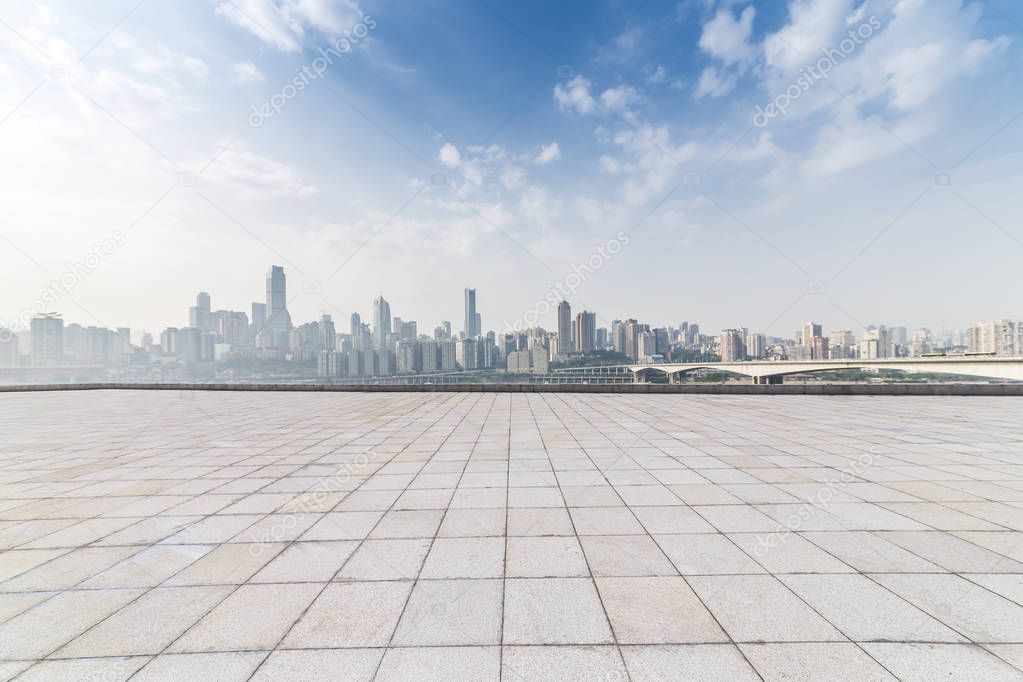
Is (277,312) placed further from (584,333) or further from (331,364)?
(584,333)

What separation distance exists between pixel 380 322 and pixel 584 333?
1164 inches

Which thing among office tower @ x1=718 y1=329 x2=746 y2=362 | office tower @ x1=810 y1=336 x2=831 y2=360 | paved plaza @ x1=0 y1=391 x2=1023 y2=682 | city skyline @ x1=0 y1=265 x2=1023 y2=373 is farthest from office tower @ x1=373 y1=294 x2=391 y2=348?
office tower @ x1=810 y1=336 x2=831 y2=360

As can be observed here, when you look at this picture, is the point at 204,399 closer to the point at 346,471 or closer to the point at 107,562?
the point at 346,471

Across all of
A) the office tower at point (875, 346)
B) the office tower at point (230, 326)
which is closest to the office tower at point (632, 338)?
the office tower at point (875, 346)

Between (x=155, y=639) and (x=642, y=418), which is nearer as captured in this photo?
(x=155, y=639)

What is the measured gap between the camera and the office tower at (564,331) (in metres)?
55.6

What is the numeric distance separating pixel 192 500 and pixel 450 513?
4.16 m

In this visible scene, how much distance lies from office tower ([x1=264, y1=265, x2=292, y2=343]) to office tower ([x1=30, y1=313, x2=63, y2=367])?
57.7 feet

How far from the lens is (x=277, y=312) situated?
3938 centimetres

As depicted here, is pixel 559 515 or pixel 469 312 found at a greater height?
pixel 469 312

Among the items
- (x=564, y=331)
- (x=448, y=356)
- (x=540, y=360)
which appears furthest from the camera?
(x=564, y=331)

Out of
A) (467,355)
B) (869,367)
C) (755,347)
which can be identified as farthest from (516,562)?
(755,347)

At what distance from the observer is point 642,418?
46.0ft

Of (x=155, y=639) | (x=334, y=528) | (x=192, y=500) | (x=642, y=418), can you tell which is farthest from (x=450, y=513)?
(x=642, y=418)
